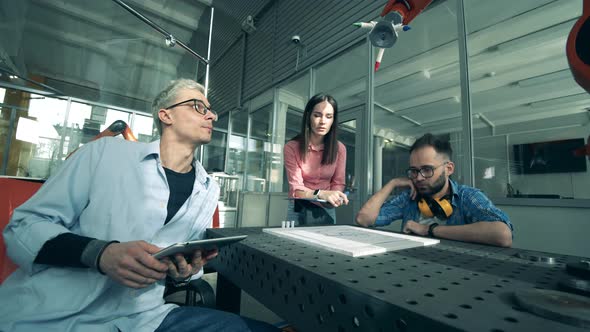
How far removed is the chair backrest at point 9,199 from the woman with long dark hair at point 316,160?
4.37 feet

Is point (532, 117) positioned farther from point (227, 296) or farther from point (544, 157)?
point (227, 296)

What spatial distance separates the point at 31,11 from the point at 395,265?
4811mm

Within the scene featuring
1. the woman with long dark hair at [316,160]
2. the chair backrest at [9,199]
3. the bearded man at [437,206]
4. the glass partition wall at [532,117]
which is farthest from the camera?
the glass partition wall at [532,117]

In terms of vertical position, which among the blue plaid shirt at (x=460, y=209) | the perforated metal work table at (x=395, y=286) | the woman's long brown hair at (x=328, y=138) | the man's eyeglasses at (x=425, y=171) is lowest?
the perforated metal work table at (x=395, y=286)

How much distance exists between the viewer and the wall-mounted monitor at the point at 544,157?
7.32ft

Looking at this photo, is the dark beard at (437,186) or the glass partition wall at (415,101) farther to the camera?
the glass partition wall at (415,101)

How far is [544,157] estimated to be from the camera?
2424 mm

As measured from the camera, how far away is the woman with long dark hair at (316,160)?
1.80 m

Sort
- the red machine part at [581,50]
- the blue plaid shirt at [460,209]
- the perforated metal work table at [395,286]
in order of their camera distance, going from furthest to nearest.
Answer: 1. the blue plaid shirt at [460,209]
2. the red machine part at [581,50]
3. the perforated metal work table at [395,286]

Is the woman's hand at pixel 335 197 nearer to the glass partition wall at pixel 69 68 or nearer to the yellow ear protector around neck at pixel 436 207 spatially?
the yellow ear protector around neck at pixel 436 207

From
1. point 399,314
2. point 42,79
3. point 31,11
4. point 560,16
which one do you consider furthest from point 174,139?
point 560,16

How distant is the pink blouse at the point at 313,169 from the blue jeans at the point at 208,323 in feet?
3.56

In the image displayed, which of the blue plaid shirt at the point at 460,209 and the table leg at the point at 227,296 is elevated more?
the blue plaid shirt at the point at 460,209

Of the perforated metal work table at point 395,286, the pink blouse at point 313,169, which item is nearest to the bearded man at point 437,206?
the perforated metal work table at point 395,286
